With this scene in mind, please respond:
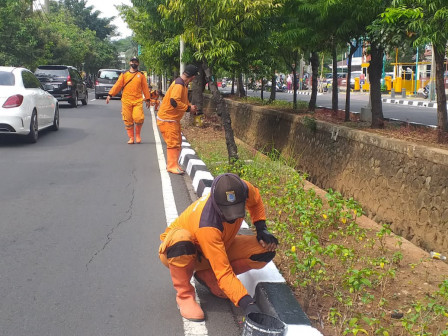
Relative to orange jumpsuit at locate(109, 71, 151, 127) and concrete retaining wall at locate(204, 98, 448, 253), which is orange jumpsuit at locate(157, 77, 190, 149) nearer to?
concrete retaining wall at locate(204, 98, 448, 253)

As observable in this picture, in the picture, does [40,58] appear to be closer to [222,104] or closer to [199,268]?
[222,104]

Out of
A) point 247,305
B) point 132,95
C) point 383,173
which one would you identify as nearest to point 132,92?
point 132,95

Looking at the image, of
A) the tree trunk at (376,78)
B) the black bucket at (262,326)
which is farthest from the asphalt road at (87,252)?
the tree trunk at (376,78)

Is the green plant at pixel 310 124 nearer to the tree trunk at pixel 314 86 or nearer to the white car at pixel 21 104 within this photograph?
the tree trunk at pixel 314 86

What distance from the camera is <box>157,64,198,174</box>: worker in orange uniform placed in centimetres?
870

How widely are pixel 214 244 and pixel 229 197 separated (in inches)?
12.7

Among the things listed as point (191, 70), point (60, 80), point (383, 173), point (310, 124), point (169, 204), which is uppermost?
point (191, 70)

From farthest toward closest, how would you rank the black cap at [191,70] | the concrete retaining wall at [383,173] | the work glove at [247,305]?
the black cap at [191,70] → the concrete retaining wall at [383,173] → the work glove at [247,305]

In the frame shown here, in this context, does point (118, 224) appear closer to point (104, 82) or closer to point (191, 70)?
point (191, 70)

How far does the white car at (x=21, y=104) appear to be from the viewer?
1085cm

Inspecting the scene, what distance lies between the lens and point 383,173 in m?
6.84

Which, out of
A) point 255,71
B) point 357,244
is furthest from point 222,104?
point 255,71

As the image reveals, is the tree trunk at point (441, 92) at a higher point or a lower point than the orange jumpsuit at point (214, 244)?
higher

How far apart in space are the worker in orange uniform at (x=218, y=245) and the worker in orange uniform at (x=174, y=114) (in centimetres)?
480
